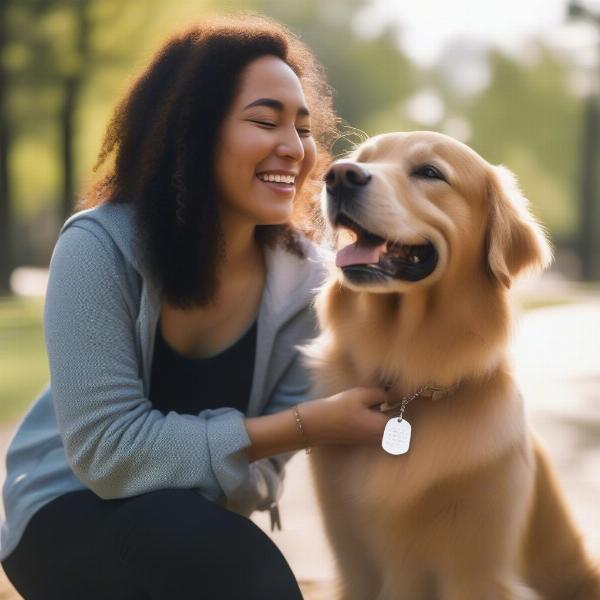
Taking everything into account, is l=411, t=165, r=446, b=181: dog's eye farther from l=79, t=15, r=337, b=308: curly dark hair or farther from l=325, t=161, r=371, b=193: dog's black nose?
l=79, t=15, r=337, b=308: curly dark hair

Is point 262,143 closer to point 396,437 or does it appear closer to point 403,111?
point 396,437

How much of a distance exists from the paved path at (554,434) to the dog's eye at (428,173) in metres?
0.46

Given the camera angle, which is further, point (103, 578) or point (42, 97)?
point (42, 97)

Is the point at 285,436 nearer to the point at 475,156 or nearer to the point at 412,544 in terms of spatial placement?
the point at 412,544

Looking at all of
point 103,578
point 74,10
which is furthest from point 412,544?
point 74,10

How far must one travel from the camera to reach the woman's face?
8.09ft

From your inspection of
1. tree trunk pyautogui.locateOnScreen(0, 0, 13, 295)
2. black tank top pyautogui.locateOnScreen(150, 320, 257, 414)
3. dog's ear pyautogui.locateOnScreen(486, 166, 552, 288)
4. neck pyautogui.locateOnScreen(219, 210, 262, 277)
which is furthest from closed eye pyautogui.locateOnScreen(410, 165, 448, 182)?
tree trunk pyautogui.locateOnScreen(0, 0, 13, 295)

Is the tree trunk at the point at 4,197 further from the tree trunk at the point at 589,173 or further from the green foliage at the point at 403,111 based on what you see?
the tree trunk at the point at 589,173

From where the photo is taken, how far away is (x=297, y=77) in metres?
2.64

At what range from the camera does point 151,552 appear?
2238 millimetres

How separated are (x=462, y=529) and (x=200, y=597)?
2.25 ft

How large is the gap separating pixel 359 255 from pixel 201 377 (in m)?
0.58

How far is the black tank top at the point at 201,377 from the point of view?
8.43 ft

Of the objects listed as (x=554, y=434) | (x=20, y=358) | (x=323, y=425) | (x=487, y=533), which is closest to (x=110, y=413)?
(x=323, y=425)
